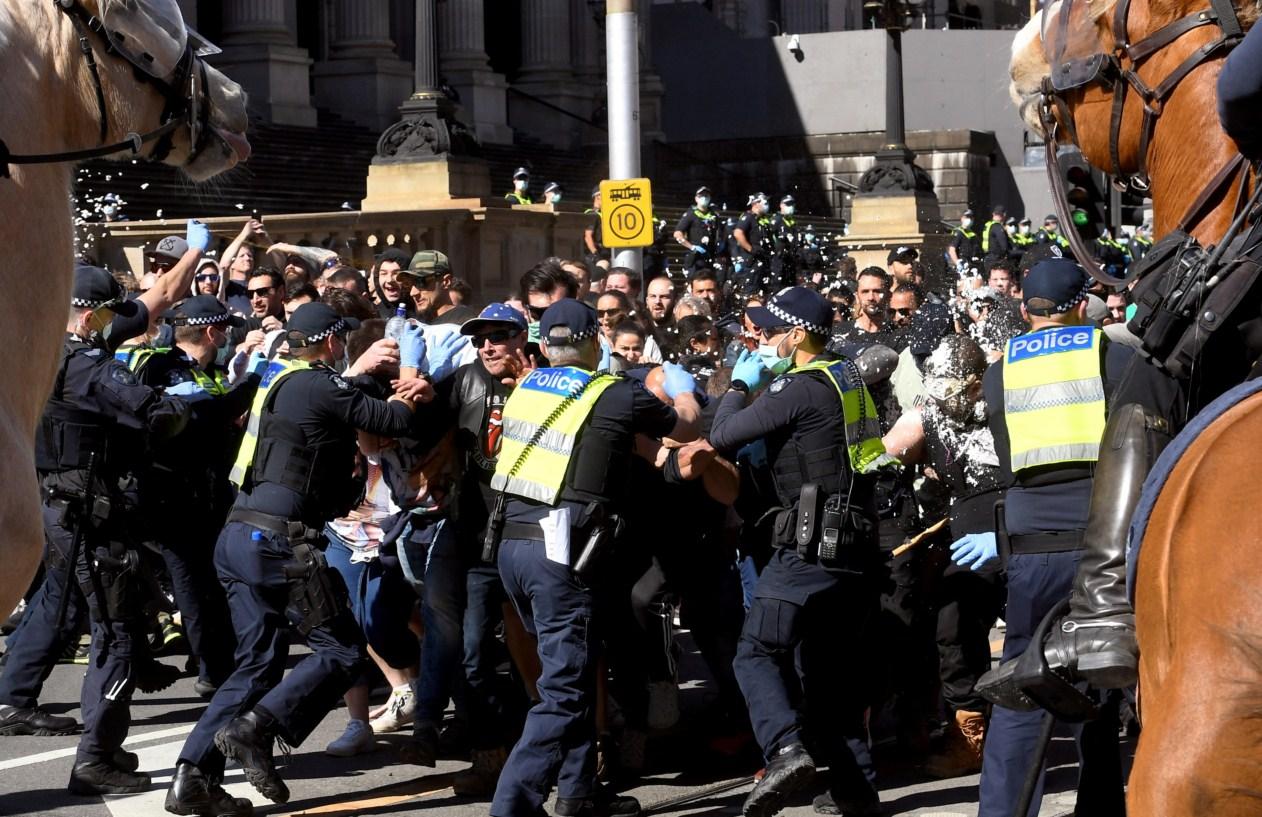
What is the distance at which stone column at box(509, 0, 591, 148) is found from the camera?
38938 mm

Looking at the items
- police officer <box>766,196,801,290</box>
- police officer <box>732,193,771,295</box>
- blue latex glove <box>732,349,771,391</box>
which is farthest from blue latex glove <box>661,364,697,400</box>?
police officer <box>766,196,801,290</box>

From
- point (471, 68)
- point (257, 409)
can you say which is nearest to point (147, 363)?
point (257, 409)

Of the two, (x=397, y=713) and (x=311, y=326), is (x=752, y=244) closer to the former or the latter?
(x=397, y=713)

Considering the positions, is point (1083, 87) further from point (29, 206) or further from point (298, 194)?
point (298, 194)

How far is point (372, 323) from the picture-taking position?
9.35 m

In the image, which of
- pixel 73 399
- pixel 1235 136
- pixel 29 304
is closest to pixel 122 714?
pixel 73 399

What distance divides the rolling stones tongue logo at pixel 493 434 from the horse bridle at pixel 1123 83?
3939 millimetres

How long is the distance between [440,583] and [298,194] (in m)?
18.4

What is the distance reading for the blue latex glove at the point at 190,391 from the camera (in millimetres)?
9266

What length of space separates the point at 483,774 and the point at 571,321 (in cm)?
206

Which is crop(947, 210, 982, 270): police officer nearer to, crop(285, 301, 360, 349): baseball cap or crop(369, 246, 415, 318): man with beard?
crop(369, 246, 415, 318): man with beard

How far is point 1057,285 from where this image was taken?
22.6ft

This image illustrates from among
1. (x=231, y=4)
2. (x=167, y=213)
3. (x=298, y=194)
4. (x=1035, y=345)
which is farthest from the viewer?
(x=231, y=4)

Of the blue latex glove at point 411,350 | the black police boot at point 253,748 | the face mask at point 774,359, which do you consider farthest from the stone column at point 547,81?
the black police boot at point 253,748
